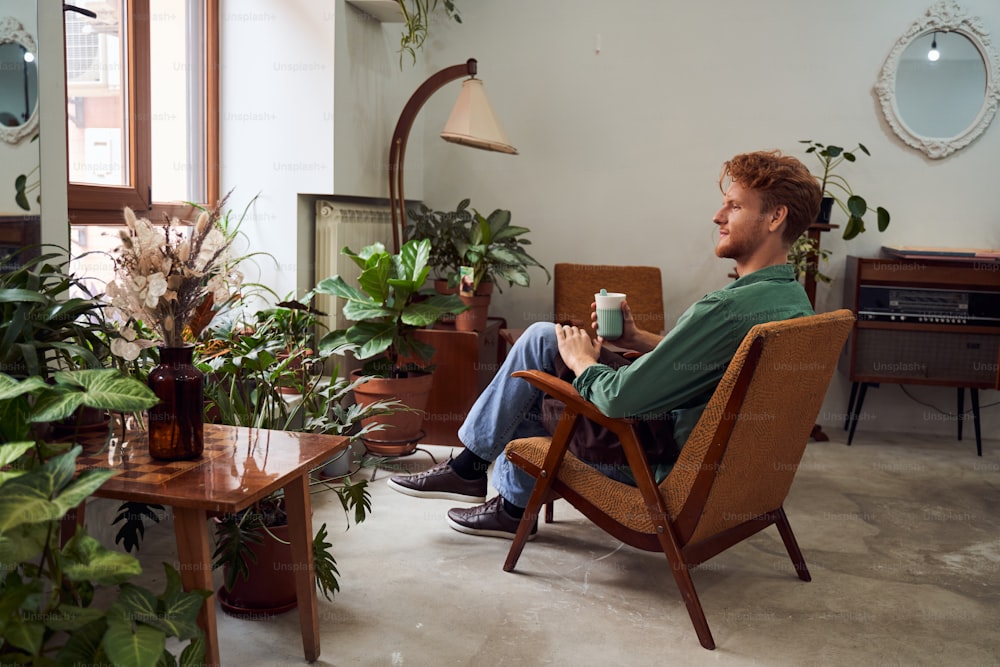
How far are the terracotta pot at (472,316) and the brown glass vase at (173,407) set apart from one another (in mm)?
2081

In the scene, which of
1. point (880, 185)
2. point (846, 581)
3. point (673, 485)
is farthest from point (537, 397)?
point (880, 185)

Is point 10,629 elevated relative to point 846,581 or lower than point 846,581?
elevated

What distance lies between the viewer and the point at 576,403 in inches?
87.0

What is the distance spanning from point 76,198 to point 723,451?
2.06m

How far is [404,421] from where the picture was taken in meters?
3.44

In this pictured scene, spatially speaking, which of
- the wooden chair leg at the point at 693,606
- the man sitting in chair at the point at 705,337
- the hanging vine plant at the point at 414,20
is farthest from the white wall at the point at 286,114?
the wooden chair leg at the point at 693,606

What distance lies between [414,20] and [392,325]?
1.39 m

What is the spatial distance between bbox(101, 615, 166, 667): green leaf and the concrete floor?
654mm

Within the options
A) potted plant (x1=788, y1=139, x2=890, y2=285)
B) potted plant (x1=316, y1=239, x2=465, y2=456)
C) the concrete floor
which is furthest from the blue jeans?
potted plant (x1=788, y1=139, x2=890, y2=285)

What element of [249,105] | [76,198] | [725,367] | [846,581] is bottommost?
[846,581]

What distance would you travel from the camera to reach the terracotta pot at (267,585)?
6.85 feet

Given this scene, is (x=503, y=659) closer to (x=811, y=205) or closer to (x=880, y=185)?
(x=811, y=205)

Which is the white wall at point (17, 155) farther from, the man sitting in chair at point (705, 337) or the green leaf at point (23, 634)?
the man sitting in chair at point (705, 337)

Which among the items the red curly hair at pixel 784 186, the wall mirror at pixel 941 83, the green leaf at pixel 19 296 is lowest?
the green leaf at pixel 19 296
